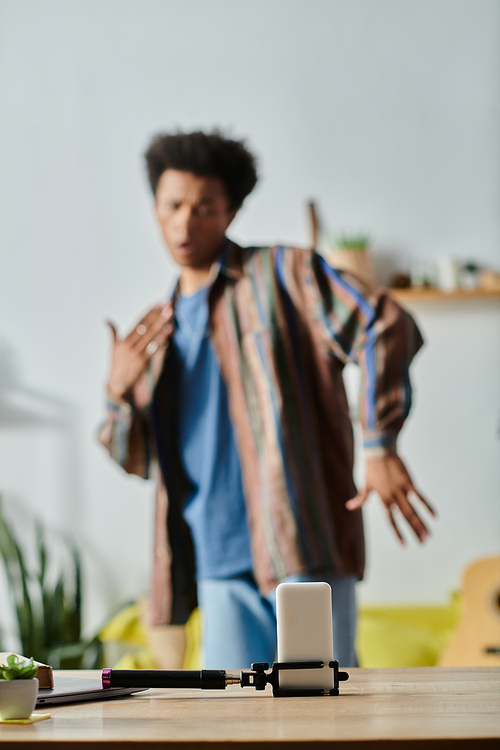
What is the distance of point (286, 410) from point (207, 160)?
631 millimetres

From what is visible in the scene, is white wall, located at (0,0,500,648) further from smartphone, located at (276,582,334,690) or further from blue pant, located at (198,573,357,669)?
smartphone, located at (276,582,334,690)

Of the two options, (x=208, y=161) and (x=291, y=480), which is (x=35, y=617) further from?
(x=208, y=161)

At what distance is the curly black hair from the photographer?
1772mm

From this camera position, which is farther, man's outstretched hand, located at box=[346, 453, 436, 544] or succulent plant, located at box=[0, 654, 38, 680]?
man's outstretched hand, located at box=[346, 453, 436, 544]

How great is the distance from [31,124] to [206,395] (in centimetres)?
163

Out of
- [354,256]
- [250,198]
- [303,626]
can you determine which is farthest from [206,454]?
[250,198]

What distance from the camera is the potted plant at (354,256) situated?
97.8 inches

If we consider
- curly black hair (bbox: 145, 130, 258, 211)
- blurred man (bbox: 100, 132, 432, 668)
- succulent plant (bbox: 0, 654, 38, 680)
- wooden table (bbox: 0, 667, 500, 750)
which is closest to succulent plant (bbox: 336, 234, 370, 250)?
curly black hair (bbox: 145, 130, 258, 211)

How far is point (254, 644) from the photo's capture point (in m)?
1.42

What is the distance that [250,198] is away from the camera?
8.77 feet

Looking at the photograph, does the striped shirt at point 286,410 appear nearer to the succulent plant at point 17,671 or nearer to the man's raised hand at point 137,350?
the man's raised hand at point 137,350

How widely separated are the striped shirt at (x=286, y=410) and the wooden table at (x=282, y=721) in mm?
758

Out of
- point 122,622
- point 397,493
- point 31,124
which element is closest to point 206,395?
point 397,493

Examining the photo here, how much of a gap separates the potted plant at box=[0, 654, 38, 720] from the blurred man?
0.88 m
